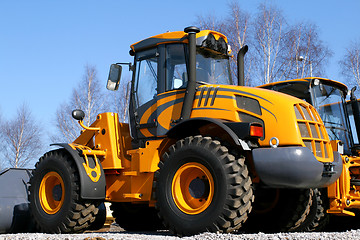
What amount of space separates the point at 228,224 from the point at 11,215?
3.94m

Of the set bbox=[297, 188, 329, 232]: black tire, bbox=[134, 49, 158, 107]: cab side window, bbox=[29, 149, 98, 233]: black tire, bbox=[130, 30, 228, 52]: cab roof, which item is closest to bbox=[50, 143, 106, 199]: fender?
bbox=[29, 149, 98, 233]: black tire

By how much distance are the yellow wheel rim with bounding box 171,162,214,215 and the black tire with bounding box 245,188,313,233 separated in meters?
1.39

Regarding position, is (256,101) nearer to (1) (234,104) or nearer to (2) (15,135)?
(1) (234,104)

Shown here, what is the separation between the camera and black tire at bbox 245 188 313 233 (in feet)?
22.9

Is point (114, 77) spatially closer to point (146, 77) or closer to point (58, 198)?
point (146, 77)

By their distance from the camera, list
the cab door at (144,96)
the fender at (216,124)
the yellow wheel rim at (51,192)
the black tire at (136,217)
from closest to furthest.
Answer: the fender at (216,124), the cab door at (144,96), the yellow wheel rim at (51,192), the black tire at (136,217)

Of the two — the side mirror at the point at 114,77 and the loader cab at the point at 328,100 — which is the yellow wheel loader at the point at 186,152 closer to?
the side mirror at the point at 114,77

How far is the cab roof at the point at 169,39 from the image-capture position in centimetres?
708

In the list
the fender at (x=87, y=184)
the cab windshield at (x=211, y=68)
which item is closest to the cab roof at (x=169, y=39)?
the cab windshield at (x=211, y=68)

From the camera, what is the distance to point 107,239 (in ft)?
17.1

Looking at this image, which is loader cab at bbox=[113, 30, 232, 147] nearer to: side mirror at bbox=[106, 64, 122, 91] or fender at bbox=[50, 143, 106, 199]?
side mirror at bbox=[106, 64, 122, 91]

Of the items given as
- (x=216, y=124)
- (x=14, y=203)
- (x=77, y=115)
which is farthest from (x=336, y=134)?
(x=14, y=203)

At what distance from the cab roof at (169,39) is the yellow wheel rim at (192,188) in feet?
6.48

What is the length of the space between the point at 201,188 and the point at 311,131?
5.13 ft
